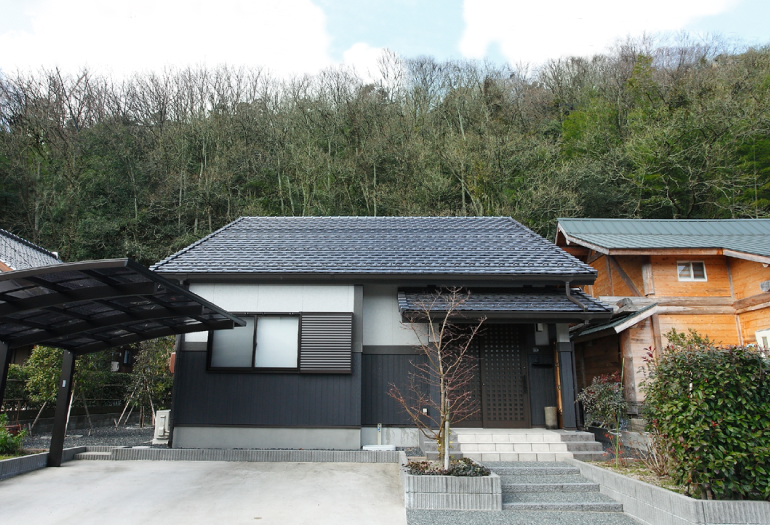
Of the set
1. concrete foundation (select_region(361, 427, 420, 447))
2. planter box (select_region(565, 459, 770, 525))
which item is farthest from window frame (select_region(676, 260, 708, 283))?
concrete foundation (select_region(361, 427, 420, 447))

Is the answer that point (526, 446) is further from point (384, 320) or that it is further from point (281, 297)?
point (281, 297)

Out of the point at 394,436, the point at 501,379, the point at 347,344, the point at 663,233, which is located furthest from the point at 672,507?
the point at 663,233

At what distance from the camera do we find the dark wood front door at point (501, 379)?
9.54 meters

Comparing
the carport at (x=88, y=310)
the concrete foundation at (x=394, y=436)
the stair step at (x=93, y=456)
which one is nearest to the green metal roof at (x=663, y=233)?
the concrete foundation at (x=394, y=436)

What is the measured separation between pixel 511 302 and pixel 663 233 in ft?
24.4

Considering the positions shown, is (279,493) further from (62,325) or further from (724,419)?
(724,419)

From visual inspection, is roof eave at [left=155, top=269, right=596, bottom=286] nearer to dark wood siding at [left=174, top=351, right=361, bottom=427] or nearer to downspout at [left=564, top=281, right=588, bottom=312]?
downspout at [left=564, top=281, right=588, bottom=312]

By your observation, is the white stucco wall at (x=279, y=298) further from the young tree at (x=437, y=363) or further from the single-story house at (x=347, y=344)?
the young tree at (x=437, y=363)

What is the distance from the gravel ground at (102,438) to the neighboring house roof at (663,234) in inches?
460

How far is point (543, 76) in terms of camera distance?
27875mm

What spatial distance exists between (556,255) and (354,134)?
16.6m

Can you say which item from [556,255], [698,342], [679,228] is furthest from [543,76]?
[698,342]

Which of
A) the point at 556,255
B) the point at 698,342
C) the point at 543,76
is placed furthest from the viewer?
the point at 543,76

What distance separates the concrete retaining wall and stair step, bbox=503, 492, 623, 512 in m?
7.17
